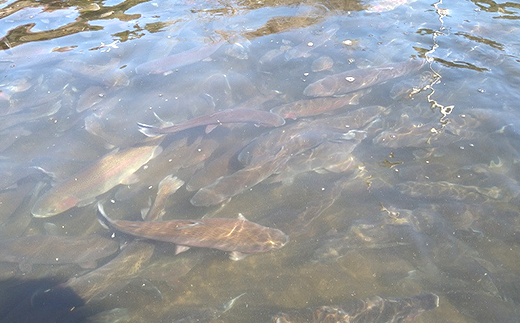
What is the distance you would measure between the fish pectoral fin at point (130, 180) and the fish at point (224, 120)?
720 millimetres

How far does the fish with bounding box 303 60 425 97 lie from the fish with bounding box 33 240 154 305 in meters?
3.98

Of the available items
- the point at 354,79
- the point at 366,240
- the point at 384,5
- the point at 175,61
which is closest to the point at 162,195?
the point at 366,240

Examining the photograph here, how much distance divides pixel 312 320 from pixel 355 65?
5.49 metres

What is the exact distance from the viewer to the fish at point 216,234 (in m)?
3.93

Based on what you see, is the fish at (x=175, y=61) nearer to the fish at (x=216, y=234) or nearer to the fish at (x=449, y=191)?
the fish at (x=216, y=234)

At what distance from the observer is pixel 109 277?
3.75 metres

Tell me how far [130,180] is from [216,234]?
5.71 feet

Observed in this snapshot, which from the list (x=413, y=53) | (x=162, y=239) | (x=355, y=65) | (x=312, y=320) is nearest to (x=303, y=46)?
(x=355, y=65)

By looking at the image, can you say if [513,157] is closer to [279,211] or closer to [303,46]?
[279,211]

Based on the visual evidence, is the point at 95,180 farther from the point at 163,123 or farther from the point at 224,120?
the point at 224,120

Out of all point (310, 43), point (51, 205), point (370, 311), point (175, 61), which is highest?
point (175, 61)

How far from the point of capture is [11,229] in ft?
14.5

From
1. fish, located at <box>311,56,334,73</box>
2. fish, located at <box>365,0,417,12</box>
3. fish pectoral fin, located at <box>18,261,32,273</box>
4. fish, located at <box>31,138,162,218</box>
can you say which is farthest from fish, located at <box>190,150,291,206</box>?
fish, located at <box>365,0,417,12</box>

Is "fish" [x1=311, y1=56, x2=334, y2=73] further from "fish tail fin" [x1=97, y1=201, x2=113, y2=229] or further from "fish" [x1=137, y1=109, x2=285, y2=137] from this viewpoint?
"fish tail fin" [x1=97, y1=201, x2=113, y2=229]
